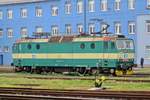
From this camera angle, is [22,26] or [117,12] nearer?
[117,12]

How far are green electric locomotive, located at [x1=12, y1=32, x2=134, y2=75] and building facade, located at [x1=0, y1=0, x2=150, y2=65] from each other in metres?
16.3

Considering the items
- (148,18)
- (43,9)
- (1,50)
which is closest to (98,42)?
(148,18)

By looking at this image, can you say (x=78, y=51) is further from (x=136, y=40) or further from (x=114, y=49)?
(x=136, y=40)

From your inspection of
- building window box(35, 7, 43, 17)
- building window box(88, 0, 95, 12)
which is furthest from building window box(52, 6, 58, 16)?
building window box(88, 0, 95, 12)

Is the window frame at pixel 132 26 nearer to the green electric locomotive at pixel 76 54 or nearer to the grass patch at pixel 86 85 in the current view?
the green electric locomotive at pixel 76 54

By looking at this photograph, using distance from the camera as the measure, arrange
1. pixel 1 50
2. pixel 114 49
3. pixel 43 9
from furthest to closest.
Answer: pixel 1 50
pixel 43 9
pixel 114 49

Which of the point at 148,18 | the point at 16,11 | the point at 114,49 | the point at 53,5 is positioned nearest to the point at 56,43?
the point at 114,49

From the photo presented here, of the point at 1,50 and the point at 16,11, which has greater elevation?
the point at 16,11

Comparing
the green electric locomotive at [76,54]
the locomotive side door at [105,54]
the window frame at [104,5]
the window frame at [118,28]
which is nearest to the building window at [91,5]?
the window frame at [104,5]

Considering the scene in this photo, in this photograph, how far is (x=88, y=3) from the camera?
72.6 m

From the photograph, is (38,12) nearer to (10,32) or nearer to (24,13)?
(24,13)

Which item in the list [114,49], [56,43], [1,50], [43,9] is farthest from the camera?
[1,50]

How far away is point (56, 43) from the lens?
153ft

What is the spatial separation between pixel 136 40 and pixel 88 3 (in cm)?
940
